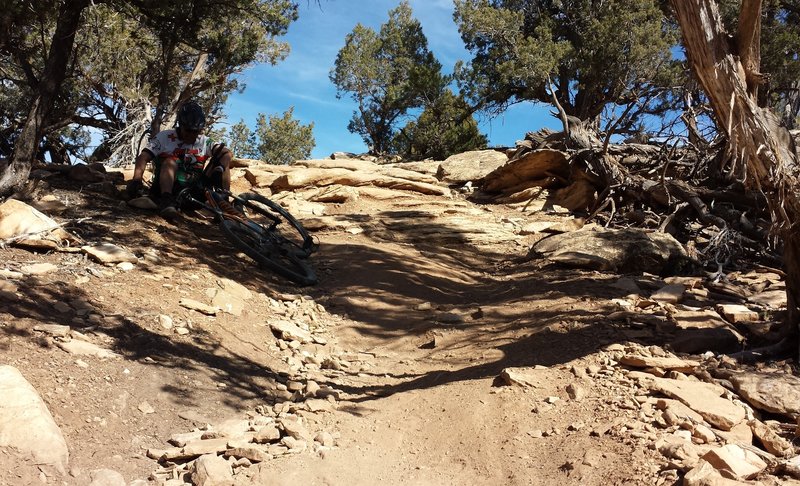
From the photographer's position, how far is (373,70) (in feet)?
79.1

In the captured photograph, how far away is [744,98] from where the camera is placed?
150 inches

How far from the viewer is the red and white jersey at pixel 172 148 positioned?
20.7 feet

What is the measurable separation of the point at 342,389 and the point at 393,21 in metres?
23.0

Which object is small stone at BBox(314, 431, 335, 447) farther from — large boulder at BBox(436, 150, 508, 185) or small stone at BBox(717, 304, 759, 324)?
large boulder at BBox(436, 150, 508, 185)

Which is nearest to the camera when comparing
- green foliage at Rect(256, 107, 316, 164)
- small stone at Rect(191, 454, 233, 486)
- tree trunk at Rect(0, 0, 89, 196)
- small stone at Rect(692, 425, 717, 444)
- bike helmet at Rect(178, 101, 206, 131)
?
small stone at Rect(191, 454, 233, 486)

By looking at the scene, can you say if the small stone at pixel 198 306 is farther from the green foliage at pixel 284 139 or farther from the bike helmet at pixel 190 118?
the green foliage at pixel 284 139

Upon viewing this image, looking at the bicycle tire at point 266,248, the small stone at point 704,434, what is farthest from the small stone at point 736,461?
the bicycle tire at point 266,248

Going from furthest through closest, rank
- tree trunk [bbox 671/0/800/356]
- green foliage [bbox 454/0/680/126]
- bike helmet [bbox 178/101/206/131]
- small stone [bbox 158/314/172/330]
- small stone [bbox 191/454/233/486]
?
green foliage [bbox 454/0/680/126]
bike helmet [bbox 178/101/206/131]
small stone [bbox 158/314/172/330]
tree trunk [bbox 671/0/800/356]
small stone [bbox 191/454/233/486]

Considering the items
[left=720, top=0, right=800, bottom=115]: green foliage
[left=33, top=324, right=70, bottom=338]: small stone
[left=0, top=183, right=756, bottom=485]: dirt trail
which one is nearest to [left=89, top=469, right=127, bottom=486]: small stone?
[left=0, top=183, right=756, bottom=485]: dirt trail

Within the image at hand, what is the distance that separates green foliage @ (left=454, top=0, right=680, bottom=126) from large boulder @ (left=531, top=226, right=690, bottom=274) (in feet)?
A: 31.1

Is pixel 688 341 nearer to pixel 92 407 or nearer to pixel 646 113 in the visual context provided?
pixel 92 407

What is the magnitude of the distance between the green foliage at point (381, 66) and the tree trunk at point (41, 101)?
1737cm

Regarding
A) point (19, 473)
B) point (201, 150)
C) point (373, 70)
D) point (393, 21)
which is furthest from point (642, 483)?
point (393, 21)

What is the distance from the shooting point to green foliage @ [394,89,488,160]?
19969 mm
